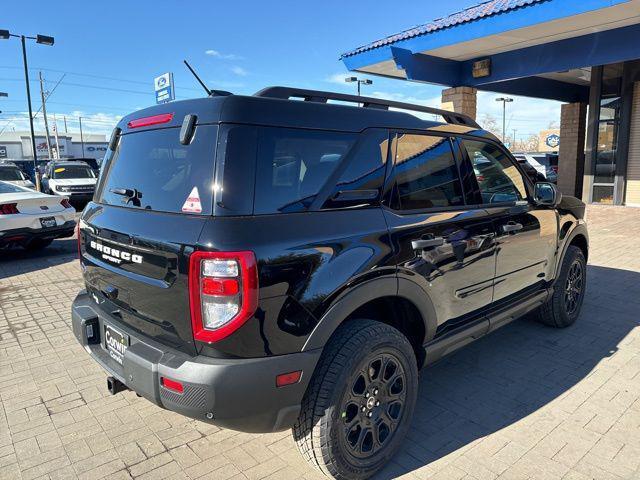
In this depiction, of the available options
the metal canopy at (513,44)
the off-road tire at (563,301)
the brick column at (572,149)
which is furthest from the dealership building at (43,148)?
the off-road tire at (563,301)

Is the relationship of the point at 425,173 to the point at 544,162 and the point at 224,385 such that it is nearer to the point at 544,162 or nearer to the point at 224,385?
the point at 224,385

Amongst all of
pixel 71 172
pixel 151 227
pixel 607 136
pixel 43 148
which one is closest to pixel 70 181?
pixel 71 172

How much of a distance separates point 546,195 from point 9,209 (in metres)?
7.54

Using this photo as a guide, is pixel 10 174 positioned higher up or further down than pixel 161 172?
further down

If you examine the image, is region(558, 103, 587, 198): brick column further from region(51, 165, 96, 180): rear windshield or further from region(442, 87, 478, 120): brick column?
region(51, 165, 96, 180): rear windshield

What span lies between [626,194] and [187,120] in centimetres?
1513

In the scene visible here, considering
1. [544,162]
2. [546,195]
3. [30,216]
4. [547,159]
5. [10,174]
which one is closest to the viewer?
[546,195]

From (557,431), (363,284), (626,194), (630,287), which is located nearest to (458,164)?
(363,284)

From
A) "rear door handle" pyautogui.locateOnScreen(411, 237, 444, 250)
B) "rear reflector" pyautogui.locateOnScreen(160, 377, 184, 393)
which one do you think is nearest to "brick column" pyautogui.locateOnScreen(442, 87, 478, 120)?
"rear door handle" pyautogui.locateOnScreen(411, 237, 444, 250)

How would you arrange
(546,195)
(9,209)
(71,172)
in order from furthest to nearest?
(71,172), (9,209), (546,195)

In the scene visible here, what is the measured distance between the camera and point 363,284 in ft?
7.72

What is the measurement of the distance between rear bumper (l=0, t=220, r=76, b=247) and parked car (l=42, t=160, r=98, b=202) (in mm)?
7626

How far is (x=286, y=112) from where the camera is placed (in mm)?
2287

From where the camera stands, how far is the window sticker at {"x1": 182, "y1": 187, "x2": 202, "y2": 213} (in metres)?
2.13
